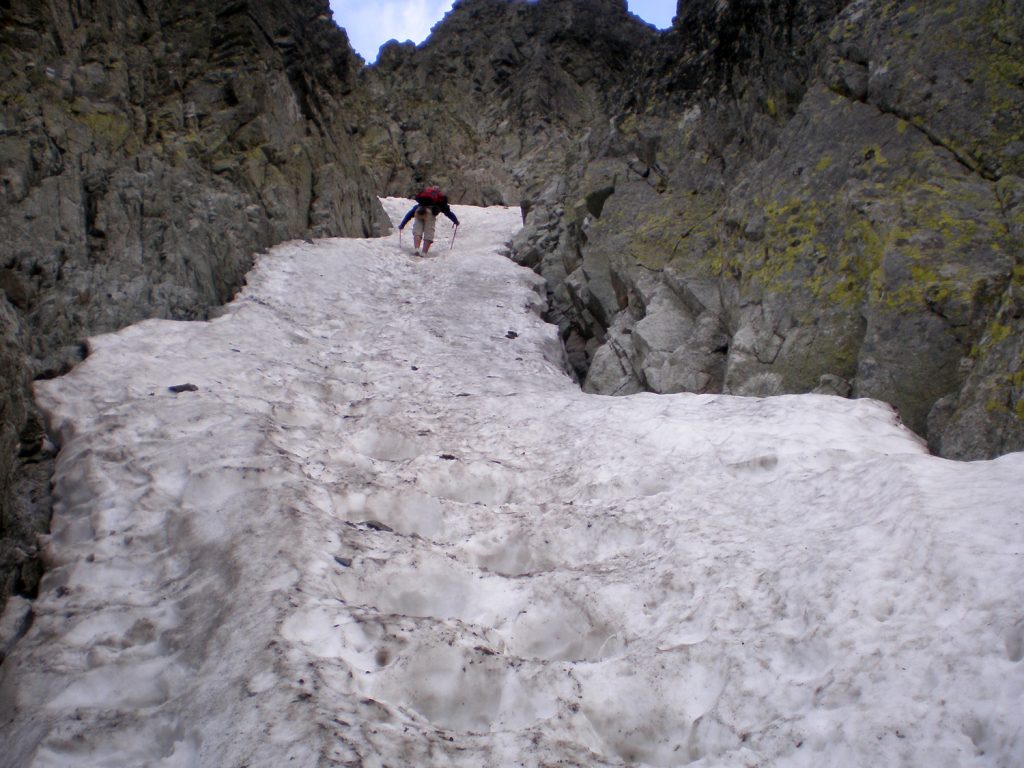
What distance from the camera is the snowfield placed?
150 inches

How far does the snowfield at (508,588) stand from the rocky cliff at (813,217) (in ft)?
3.10

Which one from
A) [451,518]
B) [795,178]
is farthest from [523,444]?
[795,178]

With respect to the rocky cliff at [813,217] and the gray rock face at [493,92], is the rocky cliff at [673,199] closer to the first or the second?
the rocky cliff at [813,217]

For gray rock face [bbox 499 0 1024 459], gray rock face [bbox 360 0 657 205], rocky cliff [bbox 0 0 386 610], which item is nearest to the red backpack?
rocky cliff [bbox 0 0 386 610]

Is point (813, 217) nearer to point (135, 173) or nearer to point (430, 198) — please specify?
point (135, 173)

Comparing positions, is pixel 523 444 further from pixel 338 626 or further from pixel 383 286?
pixel 383 286

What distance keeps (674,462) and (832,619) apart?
2.89 m

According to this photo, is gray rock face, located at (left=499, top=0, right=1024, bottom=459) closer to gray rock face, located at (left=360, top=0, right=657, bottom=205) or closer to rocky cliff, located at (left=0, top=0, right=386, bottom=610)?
rocky cliff, located at (left=0, top=0, right=386, bottom=610)

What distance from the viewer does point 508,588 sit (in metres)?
5.55

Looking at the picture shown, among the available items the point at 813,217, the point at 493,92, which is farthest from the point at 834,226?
the point at 493,92

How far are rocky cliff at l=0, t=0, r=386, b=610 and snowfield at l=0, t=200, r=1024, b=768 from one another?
1.07 meters

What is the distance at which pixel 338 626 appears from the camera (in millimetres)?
4719

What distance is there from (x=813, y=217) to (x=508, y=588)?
Answer: 6.97m

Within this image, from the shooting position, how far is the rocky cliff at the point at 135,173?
884 centimetres
